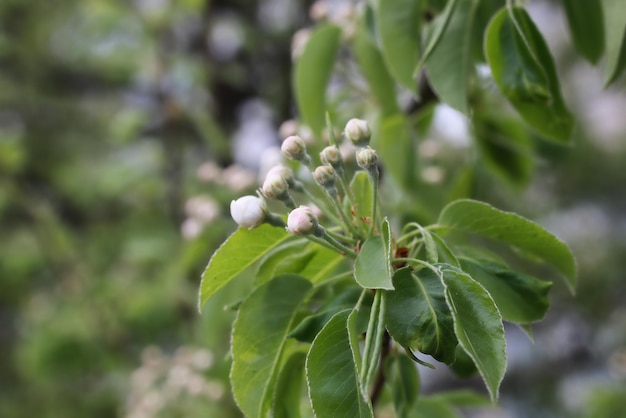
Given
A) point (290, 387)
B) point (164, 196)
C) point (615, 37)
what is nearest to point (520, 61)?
point (615, 37)

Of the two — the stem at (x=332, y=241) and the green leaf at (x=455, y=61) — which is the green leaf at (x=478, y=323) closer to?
the stem at (x=332, y=241)

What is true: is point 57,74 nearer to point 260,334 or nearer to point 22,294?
point 22,294

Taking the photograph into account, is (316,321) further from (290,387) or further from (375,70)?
(375,70)

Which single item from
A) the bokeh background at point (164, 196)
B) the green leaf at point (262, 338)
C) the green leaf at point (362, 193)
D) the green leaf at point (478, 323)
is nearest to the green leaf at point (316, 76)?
the bokeh background at point (164, 196)

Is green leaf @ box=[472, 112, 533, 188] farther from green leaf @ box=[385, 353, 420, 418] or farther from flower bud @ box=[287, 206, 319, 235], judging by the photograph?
flower bud @ box=[287, 206, 319, 235]

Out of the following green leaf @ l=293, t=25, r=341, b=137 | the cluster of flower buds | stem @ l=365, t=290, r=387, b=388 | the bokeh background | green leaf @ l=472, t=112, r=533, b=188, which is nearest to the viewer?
stem @ l=365, t=290, r=387, b=388

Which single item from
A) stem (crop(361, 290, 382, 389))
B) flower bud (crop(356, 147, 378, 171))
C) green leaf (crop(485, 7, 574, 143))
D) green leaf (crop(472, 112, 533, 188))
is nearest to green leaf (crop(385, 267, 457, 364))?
stem (crop(361, 290, 382, 389))
